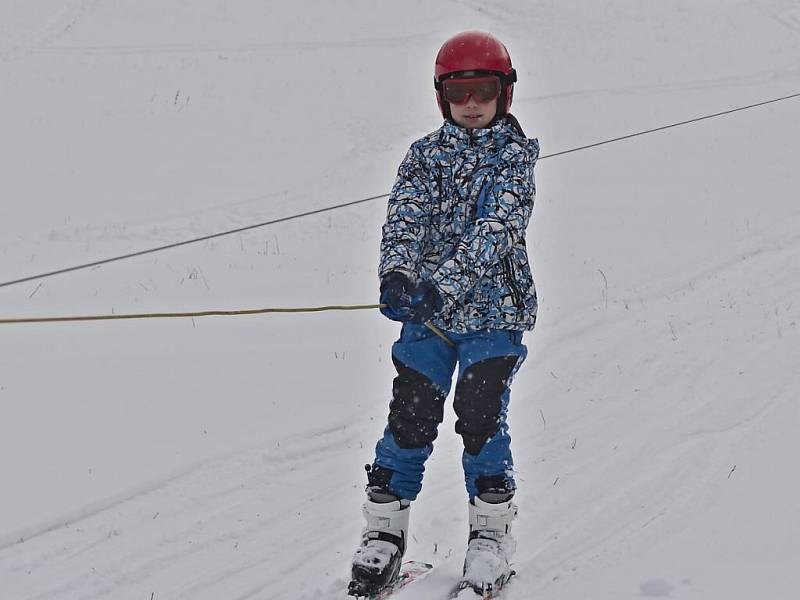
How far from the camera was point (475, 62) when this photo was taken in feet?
11.5

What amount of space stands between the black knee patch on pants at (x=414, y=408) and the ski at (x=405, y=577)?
53cm

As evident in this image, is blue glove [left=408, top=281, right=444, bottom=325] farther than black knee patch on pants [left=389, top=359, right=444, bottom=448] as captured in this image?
No

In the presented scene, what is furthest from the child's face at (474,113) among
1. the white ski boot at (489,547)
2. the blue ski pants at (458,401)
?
the white ski boot at (489,547)

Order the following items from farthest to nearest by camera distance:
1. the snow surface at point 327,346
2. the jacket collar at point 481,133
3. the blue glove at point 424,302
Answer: the snow surface at point 327,346
the jacket collar at point 481,133
the blue glove at point 424,302

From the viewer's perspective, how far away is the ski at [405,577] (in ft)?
11.7

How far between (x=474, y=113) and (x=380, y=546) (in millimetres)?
1692

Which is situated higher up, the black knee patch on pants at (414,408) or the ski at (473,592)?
the black knee patch on pants at (414,408)

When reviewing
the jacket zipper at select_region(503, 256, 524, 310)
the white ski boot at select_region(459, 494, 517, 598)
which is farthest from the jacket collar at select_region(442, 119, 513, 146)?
the white ski boot at select_region(459, 494, 517, 598)

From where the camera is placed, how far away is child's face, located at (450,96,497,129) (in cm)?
353

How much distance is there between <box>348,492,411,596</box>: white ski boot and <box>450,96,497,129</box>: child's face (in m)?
1.48

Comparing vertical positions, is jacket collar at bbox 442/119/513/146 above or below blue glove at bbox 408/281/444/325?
above

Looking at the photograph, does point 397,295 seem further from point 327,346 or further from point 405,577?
point 327,346

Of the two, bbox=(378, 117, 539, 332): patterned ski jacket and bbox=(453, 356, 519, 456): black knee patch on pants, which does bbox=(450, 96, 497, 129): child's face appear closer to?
bbox=(378, 117, 539, 332): patterned ski jacket

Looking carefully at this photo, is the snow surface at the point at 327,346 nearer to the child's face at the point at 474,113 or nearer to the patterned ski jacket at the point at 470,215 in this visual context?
the patterned ski jacket at the point at 470,215
